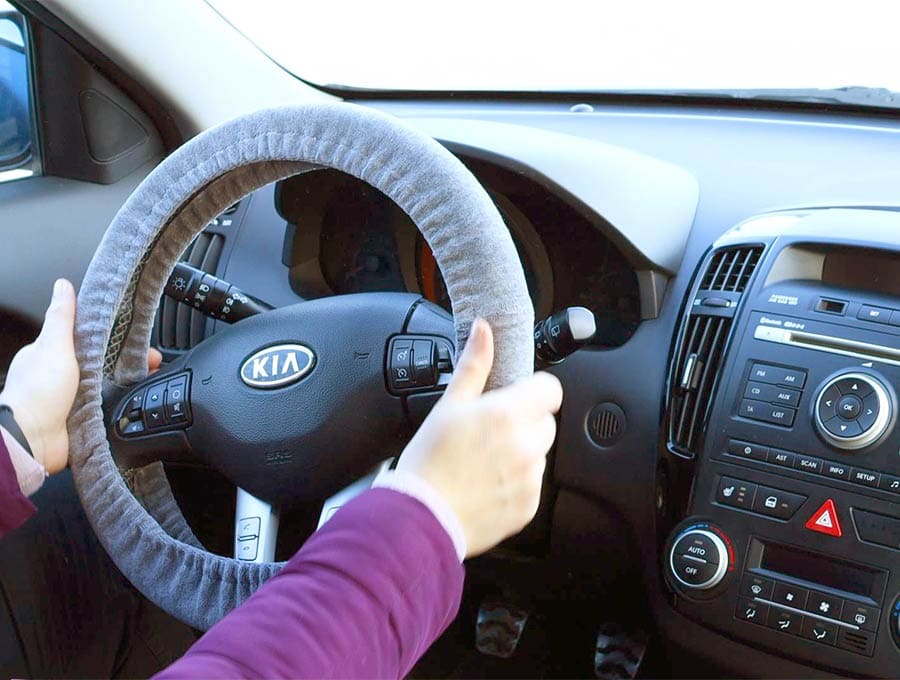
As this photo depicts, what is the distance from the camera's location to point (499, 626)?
51.2 inches

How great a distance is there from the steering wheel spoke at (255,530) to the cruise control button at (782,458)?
0.52 meters

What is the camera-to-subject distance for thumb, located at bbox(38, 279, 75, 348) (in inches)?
31.6

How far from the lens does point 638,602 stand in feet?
3.79

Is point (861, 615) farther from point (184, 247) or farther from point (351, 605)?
point (184, 247)

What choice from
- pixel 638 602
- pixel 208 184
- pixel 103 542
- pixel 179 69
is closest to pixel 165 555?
pixel 103 542

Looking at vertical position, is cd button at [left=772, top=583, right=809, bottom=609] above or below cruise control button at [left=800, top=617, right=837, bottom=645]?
above

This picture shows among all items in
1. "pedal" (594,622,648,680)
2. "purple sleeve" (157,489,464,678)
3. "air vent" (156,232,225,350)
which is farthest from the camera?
"air vent" (156,232,225,350)

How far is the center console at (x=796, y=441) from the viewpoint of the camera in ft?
3.05

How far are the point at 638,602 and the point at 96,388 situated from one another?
0.71 metres

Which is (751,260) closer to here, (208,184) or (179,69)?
(208,184)

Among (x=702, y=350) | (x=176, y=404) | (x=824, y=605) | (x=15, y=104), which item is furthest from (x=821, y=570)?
(x=15, y=104)

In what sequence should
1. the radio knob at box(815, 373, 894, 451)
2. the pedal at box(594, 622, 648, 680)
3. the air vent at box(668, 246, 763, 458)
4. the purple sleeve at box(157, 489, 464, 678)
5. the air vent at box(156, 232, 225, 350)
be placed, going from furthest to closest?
the air vent at box(156, 232, 225, 350)
the pedal at box(594, 622, 648, 680)
the air vent at box(668, 246, 763, 458)
the radio knob at box(815, 373, 894, 451)
the purple sleeve at box(157, 489, 464, 678)

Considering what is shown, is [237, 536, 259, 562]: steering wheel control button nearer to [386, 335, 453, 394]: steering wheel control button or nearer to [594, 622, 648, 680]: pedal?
[386, 335, 453, 394]: steering wheel control button

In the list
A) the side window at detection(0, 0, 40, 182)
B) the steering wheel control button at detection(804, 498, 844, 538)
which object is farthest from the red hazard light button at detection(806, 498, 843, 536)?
the side window at detection(0, 0, 40, 182)
